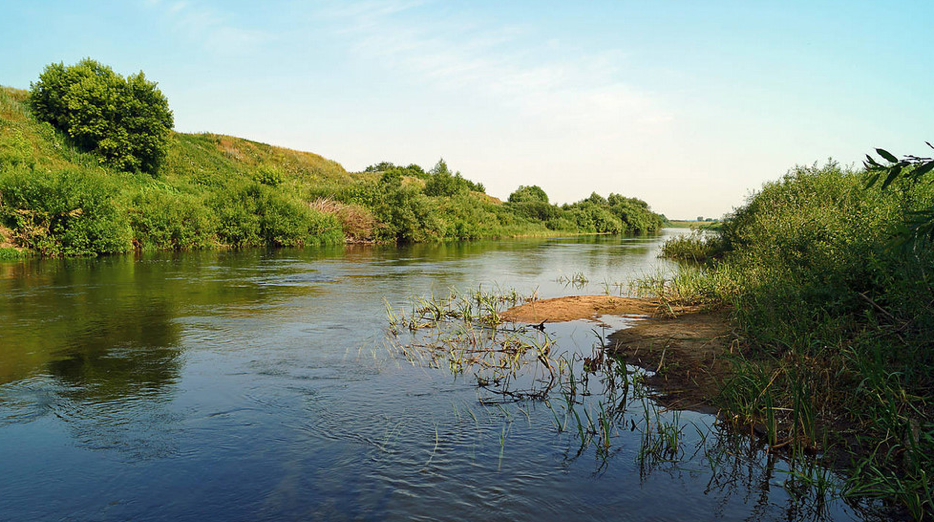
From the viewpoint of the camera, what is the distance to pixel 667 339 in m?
9.26

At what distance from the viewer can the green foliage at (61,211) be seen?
23623mm

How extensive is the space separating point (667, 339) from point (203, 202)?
110ft

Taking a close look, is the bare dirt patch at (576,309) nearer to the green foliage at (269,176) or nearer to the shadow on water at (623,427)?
the shadow on water at (623,427)

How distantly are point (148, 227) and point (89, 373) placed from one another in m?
26.0

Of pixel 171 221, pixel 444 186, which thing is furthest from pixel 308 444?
pixel 444 186

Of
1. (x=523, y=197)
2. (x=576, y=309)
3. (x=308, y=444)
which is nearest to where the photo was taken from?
(x=308, y=444)

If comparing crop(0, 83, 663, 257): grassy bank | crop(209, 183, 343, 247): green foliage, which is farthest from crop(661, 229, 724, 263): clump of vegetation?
crop(209, 183, 343, 247): green foliage

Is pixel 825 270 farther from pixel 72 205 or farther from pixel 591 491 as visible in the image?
→ pixel 72 205

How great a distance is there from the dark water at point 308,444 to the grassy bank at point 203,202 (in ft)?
56.8

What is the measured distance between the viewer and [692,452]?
5312 millimetres

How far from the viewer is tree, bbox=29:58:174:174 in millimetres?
43750

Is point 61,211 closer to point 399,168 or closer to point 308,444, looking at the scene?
point 308,444

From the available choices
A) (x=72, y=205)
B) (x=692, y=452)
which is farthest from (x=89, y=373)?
(x=72, y=205)

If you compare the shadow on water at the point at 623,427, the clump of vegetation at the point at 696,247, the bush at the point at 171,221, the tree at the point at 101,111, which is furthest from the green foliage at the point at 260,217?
the shadow on water at the point at 623,427
